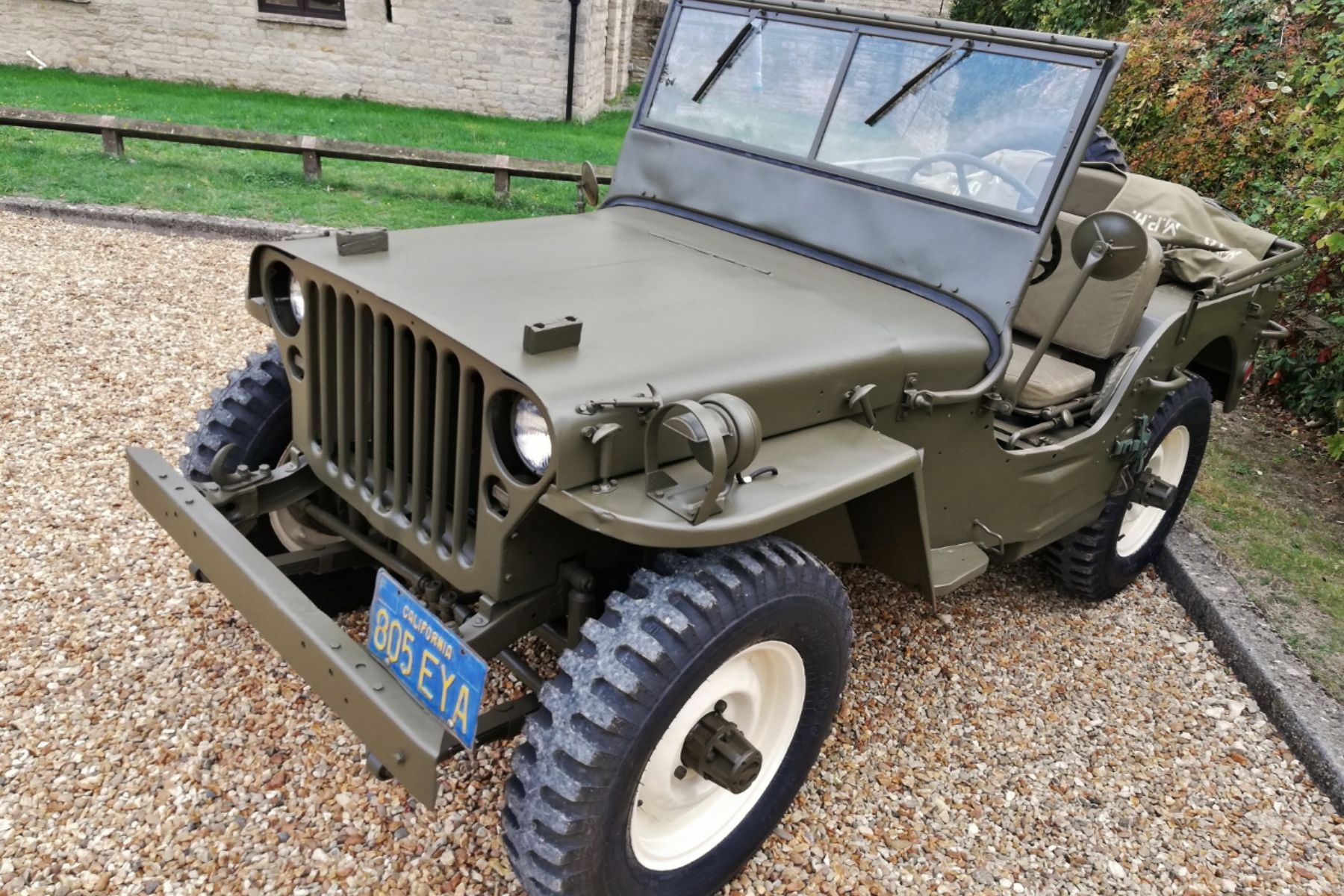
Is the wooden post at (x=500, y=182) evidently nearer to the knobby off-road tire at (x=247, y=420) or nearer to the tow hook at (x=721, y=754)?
the knobby off-road tire at (x=247, y=420)

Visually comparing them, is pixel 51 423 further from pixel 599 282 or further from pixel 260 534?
pixel 599 282

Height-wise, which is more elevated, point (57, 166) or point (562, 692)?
point (562, 692)

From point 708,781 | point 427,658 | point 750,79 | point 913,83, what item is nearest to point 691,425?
point 427,658

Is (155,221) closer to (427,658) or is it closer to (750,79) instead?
(750,79)

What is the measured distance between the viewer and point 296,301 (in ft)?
8.61

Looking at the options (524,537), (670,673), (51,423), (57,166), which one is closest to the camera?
(670,673)

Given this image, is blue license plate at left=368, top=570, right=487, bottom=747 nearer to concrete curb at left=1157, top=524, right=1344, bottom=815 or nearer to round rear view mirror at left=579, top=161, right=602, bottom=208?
round rear view mirror at left=579, top=161, right=602, bottom=208

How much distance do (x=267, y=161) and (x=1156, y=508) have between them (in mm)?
8374

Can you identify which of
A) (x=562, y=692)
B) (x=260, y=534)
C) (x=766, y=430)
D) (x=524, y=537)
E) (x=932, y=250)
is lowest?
(x=260, y=534)

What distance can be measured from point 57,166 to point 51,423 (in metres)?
5.21

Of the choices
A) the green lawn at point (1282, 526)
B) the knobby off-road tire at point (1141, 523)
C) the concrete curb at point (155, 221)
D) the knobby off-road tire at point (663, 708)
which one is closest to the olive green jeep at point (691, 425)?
the knobby off-road tire at point (663, 708)

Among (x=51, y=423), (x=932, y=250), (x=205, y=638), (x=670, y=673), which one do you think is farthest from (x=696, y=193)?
(x=51, y=423)

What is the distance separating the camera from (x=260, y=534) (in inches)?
122

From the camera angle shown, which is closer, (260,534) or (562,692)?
(562,692)
